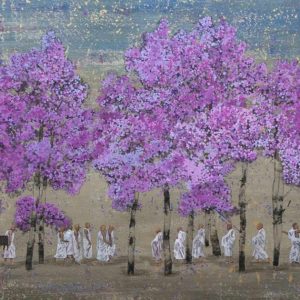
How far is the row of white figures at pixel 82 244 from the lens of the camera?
72.7 ft

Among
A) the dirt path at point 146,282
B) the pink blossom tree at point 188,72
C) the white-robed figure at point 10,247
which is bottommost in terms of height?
the dirt path at point 146,282

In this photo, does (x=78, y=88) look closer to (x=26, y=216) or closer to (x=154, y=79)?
(x=154, y=79)

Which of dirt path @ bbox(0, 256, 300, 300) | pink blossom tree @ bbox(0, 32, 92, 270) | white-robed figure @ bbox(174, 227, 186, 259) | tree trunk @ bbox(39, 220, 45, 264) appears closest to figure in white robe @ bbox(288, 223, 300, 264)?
dirt path @ bbox(0, 256, 300, 300)

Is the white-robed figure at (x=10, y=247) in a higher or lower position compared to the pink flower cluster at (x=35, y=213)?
lower

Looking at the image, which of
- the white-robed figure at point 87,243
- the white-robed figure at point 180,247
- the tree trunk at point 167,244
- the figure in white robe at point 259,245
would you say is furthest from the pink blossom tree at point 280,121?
the white-robed figure at point 87,243

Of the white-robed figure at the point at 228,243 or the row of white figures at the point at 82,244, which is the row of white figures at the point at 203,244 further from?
the row of white figures at the point at 82,244

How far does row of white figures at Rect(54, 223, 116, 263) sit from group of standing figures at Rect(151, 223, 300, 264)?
1.25 meters

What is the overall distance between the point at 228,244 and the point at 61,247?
4123mm

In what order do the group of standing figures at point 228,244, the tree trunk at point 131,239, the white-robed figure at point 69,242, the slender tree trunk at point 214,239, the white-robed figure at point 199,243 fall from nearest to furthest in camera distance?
the tree trunk at point 131,239 < the group of standing figures at point 228,244 < the white-robed figure at point 69,242 < the white-robed figure at point 199,243 < the slender tree trunk at point 214,239

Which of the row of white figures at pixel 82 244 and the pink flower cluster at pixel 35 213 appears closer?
the pink flower cluster at pixel 35 213

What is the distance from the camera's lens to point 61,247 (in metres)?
22.3

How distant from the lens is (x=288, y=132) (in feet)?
70.6

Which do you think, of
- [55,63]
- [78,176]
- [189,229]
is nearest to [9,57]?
[55,63]

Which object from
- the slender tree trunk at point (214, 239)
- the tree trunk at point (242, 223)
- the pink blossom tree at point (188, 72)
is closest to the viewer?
the pink blossom tree at point (188, 72)
